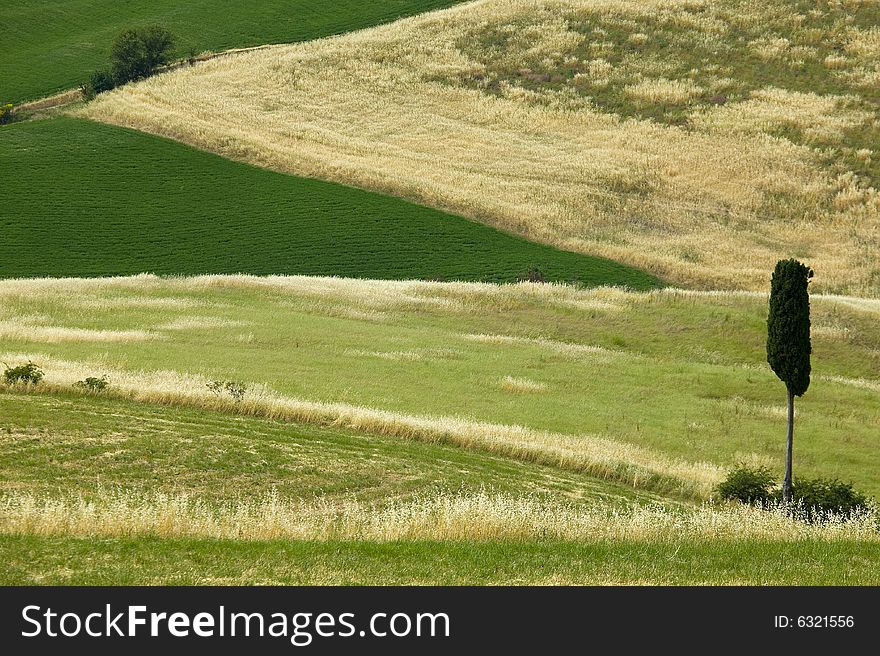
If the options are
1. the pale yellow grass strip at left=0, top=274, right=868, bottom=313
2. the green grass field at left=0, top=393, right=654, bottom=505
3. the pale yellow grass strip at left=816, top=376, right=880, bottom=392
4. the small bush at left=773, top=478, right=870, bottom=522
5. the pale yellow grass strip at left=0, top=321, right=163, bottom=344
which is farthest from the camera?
the pale yellow grass strip at left=0, top=274, right=868, bottom=313

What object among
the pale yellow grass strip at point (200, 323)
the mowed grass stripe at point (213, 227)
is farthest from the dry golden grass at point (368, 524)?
the mowed grass stripe at point (213, 227)

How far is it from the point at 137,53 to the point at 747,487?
96.7m

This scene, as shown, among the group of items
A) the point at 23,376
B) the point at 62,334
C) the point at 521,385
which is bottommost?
the point at 521,385

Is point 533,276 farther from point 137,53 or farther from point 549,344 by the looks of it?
point 137,53

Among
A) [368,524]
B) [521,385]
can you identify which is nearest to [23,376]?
[368,524]

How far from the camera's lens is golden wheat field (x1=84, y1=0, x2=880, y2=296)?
7956cm

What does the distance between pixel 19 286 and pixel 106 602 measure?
143 ft

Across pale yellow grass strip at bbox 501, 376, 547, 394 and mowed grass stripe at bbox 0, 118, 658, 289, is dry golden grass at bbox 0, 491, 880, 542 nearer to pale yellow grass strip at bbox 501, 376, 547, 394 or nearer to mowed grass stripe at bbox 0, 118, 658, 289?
pale yellow grass strip at bbox 501, 376, 547, 394

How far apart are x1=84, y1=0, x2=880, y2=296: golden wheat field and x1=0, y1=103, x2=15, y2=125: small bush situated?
29.3ft

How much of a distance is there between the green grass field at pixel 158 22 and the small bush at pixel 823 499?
10010 cm

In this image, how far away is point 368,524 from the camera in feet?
63.8

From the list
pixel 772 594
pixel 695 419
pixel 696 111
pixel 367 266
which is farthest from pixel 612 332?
pixel 696 111

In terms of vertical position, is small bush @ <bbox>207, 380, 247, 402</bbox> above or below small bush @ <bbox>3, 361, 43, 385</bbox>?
below

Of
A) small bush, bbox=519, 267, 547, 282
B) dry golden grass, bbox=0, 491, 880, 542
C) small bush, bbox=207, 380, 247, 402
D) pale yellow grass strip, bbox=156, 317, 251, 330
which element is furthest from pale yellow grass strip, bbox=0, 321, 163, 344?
small bush, bbox=519, 267, 547, 282
